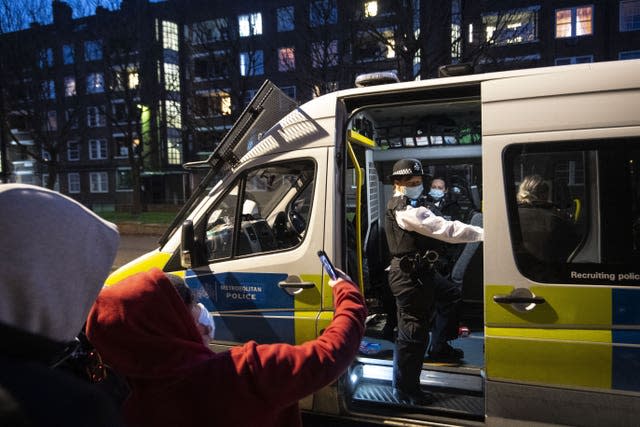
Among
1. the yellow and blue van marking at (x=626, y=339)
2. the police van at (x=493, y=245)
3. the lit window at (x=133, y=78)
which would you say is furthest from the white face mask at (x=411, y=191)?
the lit window at (x=133, y=78)

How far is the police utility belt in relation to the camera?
3514mm

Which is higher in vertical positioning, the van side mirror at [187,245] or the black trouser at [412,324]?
the van side mirror at [187,245]

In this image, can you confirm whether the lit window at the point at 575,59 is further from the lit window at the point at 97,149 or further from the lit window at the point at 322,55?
the lit window at the point at 97,149

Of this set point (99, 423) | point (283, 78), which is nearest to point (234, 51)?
point (283, 78)

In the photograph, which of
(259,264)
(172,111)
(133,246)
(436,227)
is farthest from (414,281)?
(172,111)

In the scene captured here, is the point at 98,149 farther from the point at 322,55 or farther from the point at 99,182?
the point at 322,55

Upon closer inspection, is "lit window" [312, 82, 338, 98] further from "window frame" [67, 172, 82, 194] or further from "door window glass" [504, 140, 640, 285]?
"window frame" [67, 172, 82, 194]

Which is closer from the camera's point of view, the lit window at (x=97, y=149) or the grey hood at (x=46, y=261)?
the grey hood at (x=46, y=261)

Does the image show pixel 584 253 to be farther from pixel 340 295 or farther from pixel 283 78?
pixel 283 78

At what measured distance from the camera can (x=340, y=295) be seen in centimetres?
171

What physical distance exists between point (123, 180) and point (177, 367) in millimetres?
43016

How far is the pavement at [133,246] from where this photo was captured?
1147cm

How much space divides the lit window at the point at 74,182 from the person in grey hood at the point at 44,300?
46631 millimetres

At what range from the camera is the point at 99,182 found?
41531 millimetres
